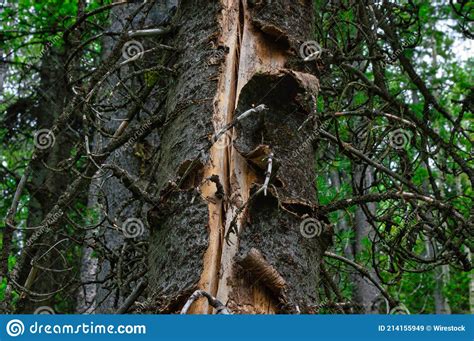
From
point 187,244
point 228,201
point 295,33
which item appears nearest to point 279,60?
point 295,33

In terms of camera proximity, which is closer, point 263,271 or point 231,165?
point 263,271

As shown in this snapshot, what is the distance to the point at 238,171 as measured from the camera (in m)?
2.23

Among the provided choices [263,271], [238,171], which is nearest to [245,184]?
[238,171]

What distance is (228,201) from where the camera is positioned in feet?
7.07

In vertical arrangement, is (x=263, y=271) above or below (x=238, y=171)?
below

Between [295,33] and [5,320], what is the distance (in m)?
1.68

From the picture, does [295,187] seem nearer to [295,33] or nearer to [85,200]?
[295,33]

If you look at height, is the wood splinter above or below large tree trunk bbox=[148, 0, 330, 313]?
below

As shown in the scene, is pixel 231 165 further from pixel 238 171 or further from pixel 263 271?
pixel 263 271

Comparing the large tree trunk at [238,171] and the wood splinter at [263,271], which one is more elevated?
the large tree trunk at [238,171]

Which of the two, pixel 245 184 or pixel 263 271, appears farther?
pixel 245 184

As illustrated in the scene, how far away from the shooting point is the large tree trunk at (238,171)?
2.03 metres

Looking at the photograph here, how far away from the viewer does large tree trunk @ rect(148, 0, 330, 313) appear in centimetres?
203

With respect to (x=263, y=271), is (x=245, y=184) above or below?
above
